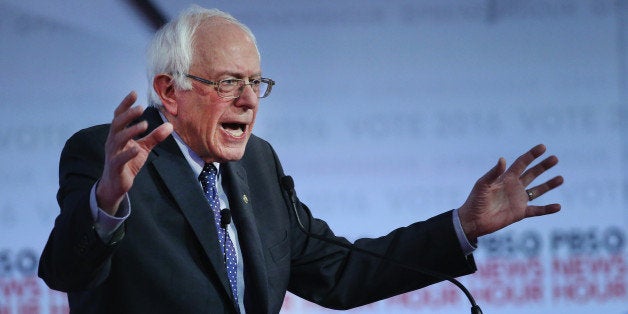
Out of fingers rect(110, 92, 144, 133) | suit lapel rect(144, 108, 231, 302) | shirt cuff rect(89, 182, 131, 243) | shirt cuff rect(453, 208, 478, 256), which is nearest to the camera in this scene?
fingers rect(110, 92, 144, 133)

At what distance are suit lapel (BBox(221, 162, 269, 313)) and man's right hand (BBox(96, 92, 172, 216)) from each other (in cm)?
49

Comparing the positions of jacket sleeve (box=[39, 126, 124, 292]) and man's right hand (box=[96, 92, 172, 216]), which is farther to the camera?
jacket sleeve (box=[39, 126, 124, 292])

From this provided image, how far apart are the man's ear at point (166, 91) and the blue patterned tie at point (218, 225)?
6.4 inches

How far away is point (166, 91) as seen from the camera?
2297 millimetres

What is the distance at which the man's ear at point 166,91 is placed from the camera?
229 cm

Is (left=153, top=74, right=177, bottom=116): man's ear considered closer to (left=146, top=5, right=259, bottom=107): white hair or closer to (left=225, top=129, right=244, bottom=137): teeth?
(left=146, top=5, right=259, bottom=107): white hair

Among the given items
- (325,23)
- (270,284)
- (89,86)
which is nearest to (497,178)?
(270,284)

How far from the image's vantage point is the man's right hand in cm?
170

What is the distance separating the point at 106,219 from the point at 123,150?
18 centimetres

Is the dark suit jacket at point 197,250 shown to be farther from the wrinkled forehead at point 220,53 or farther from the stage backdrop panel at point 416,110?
the stage backdrop panel at point 416,110

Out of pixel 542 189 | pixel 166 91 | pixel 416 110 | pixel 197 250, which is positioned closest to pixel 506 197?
pixel 542 189

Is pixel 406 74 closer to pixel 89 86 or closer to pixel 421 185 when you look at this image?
pixel 421 185

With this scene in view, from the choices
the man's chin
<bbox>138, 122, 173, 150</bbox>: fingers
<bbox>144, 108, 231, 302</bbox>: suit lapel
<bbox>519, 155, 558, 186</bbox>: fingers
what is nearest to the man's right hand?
<bbox>138, 122, 173, 150</bbox>: fingers

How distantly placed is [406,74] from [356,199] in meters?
0.52
